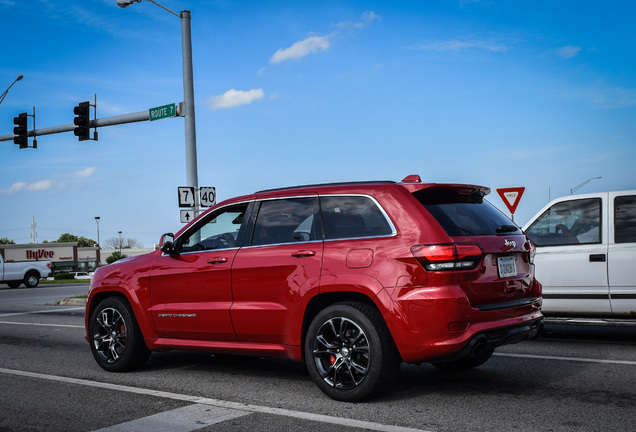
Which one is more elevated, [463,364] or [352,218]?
[352,218]

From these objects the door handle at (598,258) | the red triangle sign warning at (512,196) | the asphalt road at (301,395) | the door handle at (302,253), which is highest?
the red triangle sign warning at (512,196)

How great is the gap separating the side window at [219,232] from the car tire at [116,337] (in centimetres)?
104

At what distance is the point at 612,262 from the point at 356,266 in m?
4.35

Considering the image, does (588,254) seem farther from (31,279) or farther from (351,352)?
(31,279)

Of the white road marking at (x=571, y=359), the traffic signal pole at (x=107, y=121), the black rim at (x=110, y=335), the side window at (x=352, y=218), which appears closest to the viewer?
the side window at (x=352, y=218)

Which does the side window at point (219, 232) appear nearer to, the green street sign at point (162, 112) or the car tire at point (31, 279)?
the green street sign at point (162, 112)

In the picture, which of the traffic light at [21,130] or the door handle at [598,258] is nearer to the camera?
the door handle at [598,258]

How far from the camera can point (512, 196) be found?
1677 centimetres

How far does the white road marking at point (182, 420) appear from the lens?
4891 mm

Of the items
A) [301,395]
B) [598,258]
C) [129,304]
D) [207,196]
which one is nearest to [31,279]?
[207,196]

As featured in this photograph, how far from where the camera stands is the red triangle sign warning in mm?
16656

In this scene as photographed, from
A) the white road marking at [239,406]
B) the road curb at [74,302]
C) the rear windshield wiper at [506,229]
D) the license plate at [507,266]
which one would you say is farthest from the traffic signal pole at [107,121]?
the license plate at [507,266]

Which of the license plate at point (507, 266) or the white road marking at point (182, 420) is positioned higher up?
the license plate at point (507, 266)

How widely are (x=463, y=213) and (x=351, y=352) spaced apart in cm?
152
